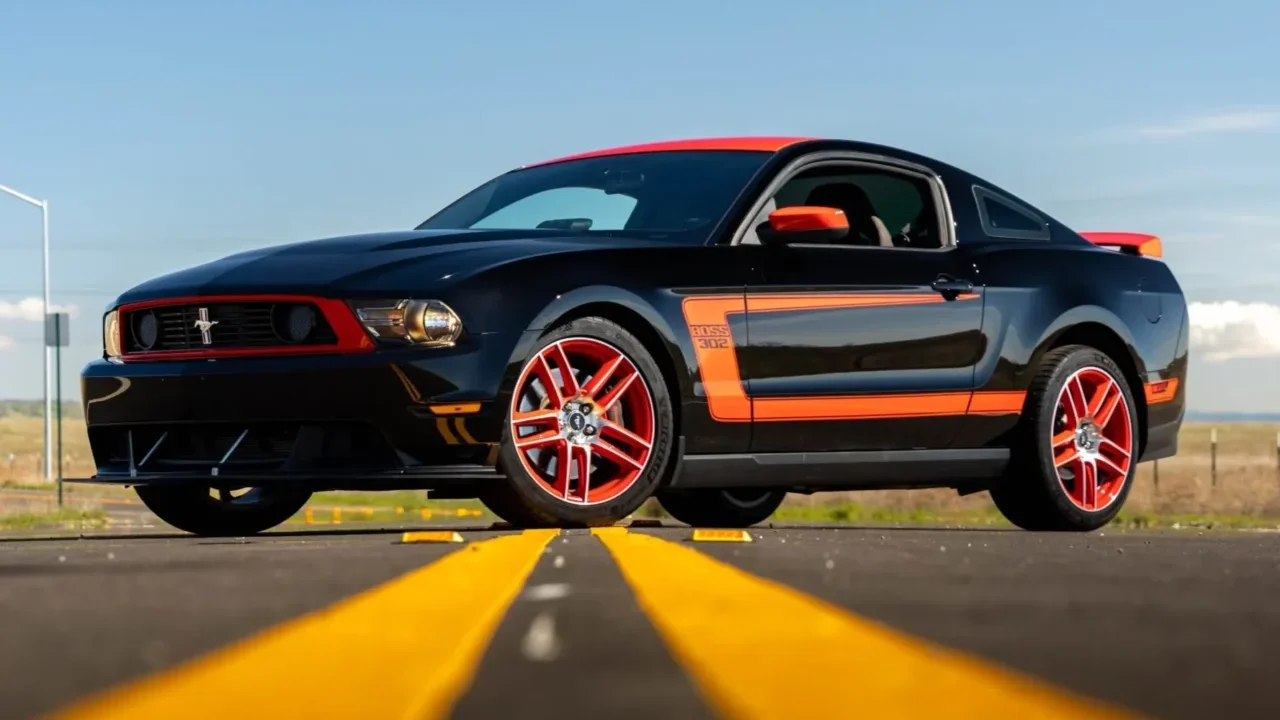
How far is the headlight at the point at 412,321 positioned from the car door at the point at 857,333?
139 centimetres

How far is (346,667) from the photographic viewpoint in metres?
3.41

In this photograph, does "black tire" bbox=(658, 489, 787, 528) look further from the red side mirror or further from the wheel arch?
the red side mirror

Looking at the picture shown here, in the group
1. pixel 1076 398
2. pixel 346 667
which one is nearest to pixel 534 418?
pixel 1076 398

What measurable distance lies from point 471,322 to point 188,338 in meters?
1.29

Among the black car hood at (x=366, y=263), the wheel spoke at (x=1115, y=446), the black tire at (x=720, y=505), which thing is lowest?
the black tire at (x=720, y=505)

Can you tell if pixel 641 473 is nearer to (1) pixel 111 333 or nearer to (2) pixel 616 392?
(2) pixel 616 392

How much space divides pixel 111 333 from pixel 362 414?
1.65m

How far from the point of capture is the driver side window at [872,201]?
30.9ft

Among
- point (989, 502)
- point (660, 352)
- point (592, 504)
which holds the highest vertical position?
point (660, 352)

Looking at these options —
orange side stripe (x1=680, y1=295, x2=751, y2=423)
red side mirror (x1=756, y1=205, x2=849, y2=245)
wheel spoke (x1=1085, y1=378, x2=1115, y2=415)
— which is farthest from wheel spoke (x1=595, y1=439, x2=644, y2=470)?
wheel spoke (x1=1085, y1=378, x2=1115, y2=415)

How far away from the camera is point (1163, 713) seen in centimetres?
296

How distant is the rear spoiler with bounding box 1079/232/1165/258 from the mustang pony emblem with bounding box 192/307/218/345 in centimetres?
490

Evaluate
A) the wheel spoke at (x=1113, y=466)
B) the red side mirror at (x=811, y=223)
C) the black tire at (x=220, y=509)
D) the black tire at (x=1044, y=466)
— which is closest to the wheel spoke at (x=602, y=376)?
the red side mirror at (x=811, y=223)

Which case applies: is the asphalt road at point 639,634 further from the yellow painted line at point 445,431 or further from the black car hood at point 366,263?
the black car hood at point 366,263
